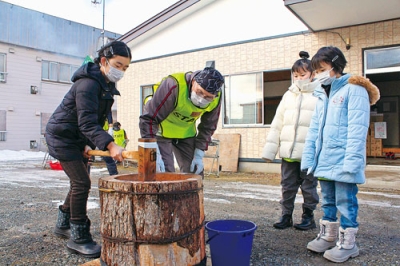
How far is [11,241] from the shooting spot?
133 inches

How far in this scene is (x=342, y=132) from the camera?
2857 mm

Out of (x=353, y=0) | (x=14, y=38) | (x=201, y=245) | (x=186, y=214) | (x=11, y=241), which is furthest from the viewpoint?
(x=14, y=38)

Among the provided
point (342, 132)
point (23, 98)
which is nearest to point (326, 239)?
point (342, 132)

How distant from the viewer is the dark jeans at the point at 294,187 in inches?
144

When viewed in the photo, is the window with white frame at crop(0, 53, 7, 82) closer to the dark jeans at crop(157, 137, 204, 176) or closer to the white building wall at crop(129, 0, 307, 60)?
the white building wall at crop(129, 0, 307, 60)

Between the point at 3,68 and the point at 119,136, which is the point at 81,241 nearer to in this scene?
the point at 119,136

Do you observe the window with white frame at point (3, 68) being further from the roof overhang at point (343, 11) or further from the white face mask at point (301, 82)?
the white face mask at point (301, 82)

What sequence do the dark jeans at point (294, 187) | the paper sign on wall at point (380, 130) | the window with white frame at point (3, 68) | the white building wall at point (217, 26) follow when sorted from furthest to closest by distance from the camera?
the window with white frame at point (3, 68) → the paper sign on wall at point (380, 130) → the white building wall at point (217, 26) → the dark jeans at point (294, 187)

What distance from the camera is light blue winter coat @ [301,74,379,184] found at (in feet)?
8.90

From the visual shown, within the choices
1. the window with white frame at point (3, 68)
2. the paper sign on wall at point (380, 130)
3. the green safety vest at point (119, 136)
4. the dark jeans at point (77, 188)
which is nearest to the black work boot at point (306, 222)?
the dark jeans at point (77, 188)

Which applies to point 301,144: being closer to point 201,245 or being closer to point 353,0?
point 201,245

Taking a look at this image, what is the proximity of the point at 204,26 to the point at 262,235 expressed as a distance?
8.18 metres

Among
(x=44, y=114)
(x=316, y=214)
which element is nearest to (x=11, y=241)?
(x=316, y=214)

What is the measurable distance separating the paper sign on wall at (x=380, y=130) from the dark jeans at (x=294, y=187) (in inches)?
408
